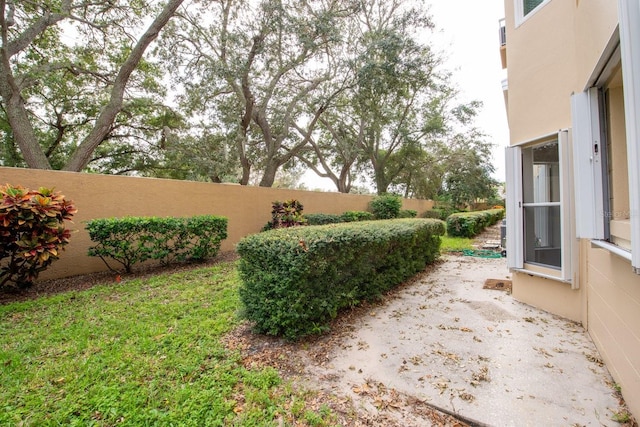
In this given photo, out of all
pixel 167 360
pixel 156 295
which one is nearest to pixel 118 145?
pixel 156 295

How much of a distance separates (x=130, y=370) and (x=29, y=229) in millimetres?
2824

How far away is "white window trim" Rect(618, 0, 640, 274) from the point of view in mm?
1216

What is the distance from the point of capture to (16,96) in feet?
20.3

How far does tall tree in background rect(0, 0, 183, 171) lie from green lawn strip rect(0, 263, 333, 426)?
4.94m

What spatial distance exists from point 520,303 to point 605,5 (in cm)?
315

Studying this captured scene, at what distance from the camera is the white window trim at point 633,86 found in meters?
1.22

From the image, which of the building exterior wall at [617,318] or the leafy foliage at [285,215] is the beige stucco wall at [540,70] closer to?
the building exterior wall at [617,318]

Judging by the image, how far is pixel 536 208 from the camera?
11.3 feet

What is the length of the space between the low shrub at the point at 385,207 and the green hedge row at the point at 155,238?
8.79m

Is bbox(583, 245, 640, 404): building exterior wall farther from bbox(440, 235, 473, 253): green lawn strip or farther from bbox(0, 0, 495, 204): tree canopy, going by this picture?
bbox(0, 0, 495, 204): tree canopy

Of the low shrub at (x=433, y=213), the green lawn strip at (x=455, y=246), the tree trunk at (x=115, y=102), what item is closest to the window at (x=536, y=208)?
the green lawn strip at (x=455, y=246)

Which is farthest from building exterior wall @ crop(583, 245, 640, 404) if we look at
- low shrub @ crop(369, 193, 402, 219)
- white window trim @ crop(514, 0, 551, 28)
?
low shrub @ crop(369, 193, 402, 219)

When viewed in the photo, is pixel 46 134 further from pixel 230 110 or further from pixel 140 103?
pixel 230 110

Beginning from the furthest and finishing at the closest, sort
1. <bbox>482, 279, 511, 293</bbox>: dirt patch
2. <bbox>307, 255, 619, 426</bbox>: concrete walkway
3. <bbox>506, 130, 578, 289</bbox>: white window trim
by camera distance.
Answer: <bbox>482, 279, 511, 293</bbox>: dirt patch, <bbox>506, 130, 578, 289</bbox>: white window trim, <bbox>307, 255, 619, 426</bbox>: concrete walkway
